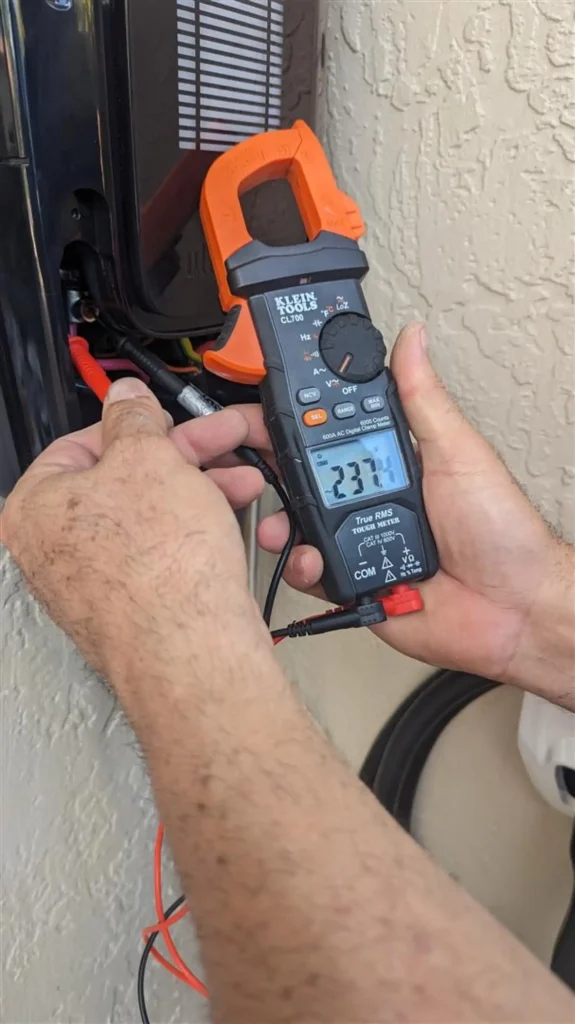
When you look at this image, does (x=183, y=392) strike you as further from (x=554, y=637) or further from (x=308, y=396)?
(x=554, y=637)

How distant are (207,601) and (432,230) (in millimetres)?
338

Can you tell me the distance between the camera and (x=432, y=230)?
1.75ft

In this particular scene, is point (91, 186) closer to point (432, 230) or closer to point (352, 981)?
point (432, 230)

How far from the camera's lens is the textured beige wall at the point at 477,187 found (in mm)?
472

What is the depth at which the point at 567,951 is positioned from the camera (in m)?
0.69

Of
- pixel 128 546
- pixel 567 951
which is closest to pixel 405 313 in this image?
pixel 128 546

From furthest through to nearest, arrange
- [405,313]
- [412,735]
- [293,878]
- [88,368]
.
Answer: [412,735]
[405,313]
[88,368]
[293,878]

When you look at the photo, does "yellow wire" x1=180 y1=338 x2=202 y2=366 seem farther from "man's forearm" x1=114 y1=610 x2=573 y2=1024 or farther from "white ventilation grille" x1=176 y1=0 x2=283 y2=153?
"man's forearm" x1=114 y1=610 x2=573 y2=1024

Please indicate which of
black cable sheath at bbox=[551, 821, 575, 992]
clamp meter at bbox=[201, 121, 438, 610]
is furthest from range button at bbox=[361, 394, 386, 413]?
black cable sheath at bbox=[551, 821, 575, 992]

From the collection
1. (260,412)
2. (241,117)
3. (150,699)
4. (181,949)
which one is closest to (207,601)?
(150,699)

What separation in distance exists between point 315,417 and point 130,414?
0.35 feet

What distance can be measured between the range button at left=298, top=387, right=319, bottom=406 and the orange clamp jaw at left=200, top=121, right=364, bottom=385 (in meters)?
0.03

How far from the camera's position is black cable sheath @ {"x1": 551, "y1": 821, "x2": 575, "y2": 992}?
67 centimetres

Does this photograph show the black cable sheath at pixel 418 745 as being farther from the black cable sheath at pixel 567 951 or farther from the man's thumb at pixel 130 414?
the man's thumb at pixel 130 414
